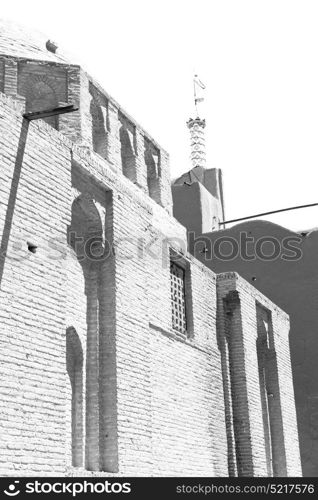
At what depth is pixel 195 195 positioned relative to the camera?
15.9 meters

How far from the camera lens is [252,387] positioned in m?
10.3

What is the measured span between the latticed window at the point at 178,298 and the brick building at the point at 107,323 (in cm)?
3

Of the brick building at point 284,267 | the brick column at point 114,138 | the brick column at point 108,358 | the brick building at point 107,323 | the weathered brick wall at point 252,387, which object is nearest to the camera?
the brick building at point 107,323

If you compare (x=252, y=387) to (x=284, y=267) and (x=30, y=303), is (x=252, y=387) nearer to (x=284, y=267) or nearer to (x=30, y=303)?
(x=284, y=267)

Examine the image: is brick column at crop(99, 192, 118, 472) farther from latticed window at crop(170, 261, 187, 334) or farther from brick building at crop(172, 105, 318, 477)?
brick building at crop(172, 105, 318, 477)

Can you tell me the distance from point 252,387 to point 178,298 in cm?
206

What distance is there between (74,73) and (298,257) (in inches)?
248

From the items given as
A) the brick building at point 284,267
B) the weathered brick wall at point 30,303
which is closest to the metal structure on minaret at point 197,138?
the brick building at point 284,267

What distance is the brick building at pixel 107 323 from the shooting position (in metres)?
5.49

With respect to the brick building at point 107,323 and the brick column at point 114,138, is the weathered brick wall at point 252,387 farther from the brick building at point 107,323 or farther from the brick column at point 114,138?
the brick column at point 114,138

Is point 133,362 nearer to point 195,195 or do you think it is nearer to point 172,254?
point 172,254

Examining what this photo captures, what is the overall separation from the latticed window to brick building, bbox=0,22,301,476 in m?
0.03

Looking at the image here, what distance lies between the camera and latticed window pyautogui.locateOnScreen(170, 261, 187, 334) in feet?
29.8
